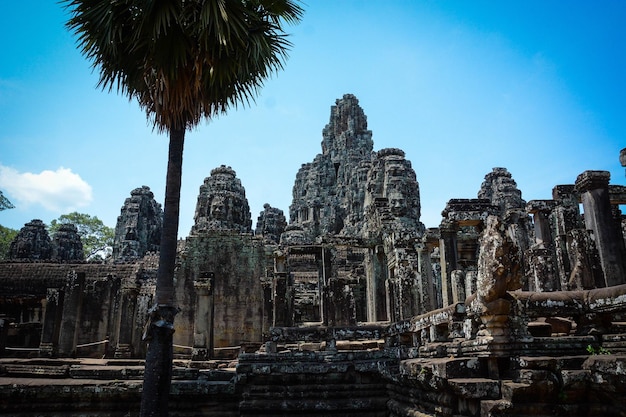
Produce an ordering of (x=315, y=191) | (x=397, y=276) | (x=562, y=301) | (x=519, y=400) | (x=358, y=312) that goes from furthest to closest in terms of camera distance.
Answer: (x=315, y=191), (x=358, y=312), (x=397, y=276), (x=562, y=301), (x=519, y=400)

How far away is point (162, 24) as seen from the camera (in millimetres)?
7477

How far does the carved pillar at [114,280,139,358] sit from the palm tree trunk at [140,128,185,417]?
37.1 feet

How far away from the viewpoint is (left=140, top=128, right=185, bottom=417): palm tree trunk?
6922 millimetres

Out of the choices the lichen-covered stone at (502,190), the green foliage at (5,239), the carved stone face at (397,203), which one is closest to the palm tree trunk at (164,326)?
the carved stone face at (397,203)

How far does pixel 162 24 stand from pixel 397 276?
14.0m

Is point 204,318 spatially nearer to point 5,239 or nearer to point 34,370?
point 34,370

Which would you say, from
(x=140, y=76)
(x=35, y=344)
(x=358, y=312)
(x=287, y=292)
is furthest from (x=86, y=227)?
(x=140, y=76)

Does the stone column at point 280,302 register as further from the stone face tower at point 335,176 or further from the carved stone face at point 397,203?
the stone face tower at point 335,176

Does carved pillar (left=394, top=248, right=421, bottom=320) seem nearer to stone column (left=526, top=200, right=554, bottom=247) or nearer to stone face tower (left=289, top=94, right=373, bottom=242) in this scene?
stone column (left=526, top=200, right=554, bottom=247)

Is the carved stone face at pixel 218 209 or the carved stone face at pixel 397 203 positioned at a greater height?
the carved stone face at pixel 397 203

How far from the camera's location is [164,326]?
7.09 meters

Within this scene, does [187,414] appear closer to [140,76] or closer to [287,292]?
[140,76]

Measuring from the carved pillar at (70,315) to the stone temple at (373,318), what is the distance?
5 centimetres

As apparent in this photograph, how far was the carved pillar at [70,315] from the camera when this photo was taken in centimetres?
1745
